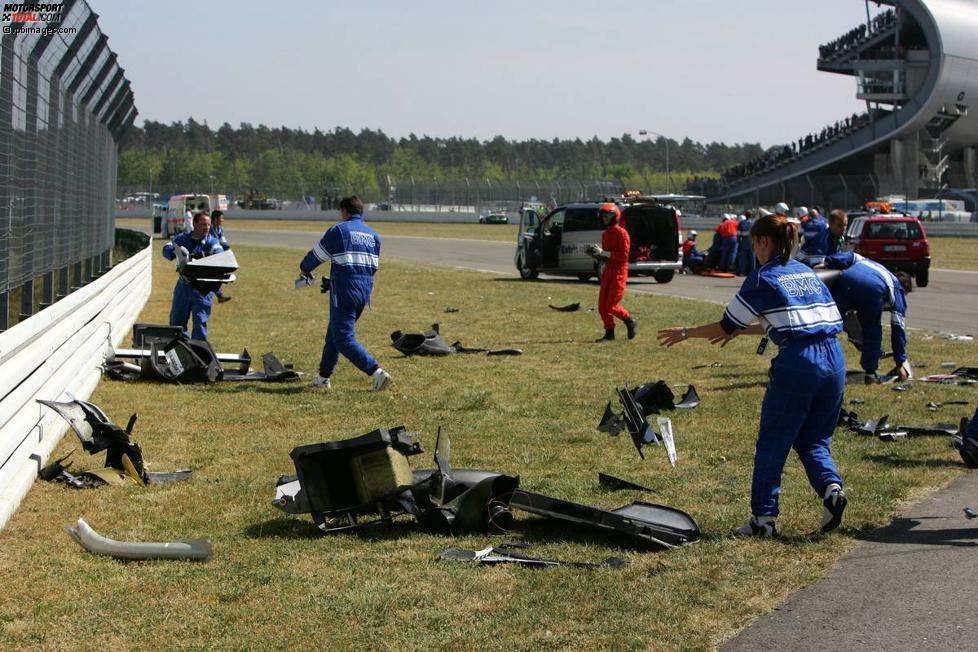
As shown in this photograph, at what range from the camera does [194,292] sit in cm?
1288

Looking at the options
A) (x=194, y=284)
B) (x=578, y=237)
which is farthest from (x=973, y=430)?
(x=578, y=237)

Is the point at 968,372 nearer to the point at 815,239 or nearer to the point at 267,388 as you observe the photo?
the point at 267,388

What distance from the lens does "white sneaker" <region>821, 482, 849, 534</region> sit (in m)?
5.88

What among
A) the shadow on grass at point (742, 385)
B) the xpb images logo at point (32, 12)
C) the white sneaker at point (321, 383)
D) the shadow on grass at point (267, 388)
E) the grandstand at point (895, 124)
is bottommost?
the shadow on grass at point (267, 388)

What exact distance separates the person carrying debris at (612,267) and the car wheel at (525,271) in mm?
12469

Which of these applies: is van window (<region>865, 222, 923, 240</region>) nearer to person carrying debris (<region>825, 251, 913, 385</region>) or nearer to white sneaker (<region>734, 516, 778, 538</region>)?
person carrying debris (<region>825, 251, 913, 385</region>)

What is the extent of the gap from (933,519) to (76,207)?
10.8 meters

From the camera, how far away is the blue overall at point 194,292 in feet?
42.1

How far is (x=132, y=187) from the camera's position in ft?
318

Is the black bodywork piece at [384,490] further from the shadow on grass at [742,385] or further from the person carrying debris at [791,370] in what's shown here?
the shadow on grass at [742,385]

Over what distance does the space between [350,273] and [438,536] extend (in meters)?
5.27

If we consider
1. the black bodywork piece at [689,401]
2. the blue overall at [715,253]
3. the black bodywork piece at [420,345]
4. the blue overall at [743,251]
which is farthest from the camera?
the blue overall at [715,253]

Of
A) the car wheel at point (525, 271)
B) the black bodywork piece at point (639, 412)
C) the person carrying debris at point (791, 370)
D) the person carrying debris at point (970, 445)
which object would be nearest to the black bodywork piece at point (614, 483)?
the black bodywork piece at point (639, 412)

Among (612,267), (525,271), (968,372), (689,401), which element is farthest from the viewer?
(525,271)
